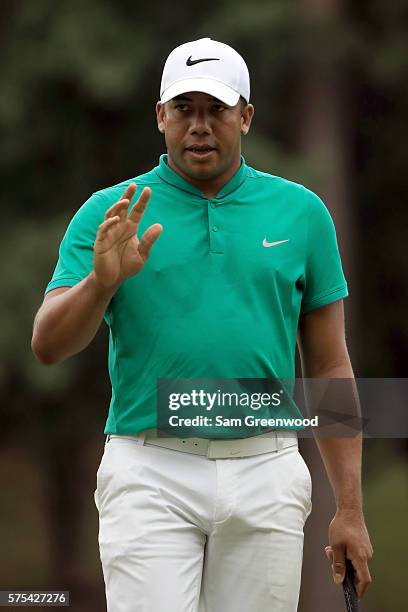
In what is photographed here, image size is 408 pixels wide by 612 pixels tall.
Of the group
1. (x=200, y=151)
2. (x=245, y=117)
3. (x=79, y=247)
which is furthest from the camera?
(x=245, y=117)

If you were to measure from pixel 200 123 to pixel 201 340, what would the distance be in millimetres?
635

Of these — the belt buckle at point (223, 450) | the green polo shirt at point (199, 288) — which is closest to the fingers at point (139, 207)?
the green polo shirt at point (199, 288)

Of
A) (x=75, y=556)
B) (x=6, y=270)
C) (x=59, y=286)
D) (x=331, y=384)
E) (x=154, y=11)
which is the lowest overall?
(x=75, y=556)

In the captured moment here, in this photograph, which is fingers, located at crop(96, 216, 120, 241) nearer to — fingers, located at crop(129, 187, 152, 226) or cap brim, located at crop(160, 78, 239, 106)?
fingers, located at crop(129, 187, 152, 226)

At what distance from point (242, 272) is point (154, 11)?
852 cm

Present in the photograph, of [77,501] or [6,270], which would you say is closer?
[6,270]

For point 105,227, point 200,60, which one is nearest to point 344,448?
point 105,227

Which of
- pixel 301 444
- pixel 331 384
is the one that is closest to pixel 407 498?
pixel 301 444

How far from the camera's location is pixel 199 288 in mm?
3611

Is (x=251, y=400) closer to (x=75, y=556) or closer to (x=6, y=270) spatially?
(x=6, y=270)

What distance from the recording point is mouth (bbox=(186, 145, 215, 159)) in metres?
3.75

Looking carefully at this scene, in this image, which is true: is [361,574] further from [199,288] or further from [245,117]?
[245,117]

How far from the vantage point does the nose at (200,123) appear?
3.72 metres

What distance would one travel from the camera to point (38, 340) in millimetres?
3463
